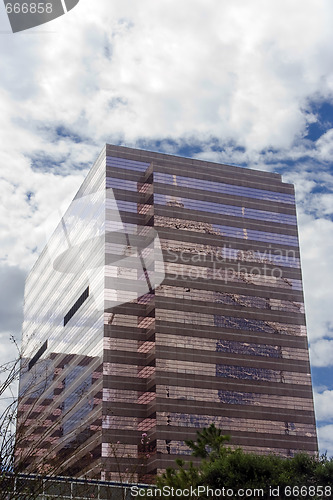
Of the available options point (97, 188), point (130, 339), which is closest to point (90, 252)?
point (97, 188)

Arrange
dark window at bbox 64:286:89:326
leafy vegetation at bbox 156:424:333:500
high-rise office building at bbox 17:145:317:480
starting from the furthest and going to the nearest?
dark window at bbox 64:286:89:326 < high-rise office building at bbox 17:145:317:480 < leafy vegetation at bbox 156:424:333:500

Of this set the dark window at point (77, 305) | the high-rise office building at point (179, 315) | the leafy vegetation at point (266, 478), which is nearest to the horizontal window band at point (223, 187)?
the high-rise office building at point (179, 315)

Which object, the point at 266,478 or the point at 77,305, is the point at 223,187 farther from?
the point at 266,478

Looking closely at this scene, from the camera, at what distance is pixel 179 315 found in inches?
4764

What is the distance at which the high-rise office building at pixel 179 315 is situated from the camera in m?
115

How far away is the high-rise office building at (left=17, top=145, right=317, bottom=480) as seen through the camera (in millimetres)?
114562

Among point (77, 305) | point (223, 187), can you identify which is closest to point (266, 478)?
point (77, 305)

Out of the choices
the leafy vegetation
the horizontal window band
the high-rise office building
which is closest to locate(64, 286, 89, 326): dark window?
the high-rise office building

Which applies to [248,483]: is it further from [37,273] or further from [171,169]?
[37,273]

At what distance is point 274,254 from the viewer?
13550 centimetres

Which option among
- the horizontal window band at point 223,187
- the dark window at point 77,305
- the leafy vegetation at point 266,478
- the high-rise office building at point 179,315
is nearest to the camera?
the leafy vegetation at point 266,478

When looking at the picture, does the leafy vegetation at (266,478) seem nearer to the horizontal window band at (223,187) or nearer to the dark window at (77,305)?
the dark window at (77,305)

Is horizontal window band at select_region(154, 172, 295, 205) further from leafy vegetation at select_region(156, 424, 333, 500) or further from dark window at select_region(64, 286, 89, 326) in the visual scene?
leafy vegetation at select_region(156, 424, 333, 500)

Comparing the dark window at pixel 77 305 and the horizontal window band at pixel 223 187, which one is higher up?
the horizontal window band at pixel 223 187
